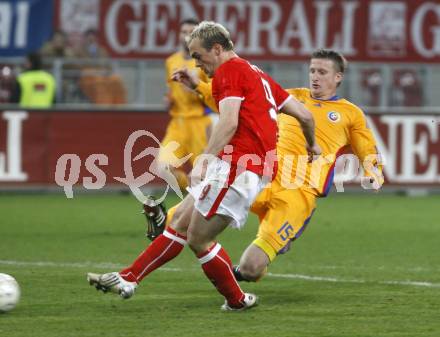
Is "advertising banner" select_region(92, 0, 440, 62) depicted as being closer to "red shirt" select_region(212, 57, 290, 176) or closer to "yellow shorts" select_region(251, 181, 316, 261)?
"yellow shorts" select_region(251, 181, 316, 261)

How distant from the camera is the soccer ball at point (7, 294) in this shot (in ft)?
24.3

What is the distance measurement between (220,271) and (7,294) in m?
1.33

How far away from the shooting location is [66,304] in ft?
25.9

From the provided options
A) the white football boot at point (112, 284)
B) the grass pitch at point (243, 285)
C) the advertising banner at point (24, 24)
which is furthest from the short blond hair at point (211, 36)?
the advertising banner at point (24, 24)

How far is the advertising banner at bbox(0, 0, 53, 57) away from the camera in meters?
18.0

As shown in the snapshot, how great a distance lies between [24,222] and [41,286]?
524 cm

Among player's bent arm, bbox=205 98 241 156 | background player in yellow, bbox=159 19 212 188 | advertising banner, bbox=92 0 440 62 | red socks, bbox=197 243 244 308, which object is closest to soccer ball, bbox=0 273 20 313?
red socks, bbox=197 243 244 308

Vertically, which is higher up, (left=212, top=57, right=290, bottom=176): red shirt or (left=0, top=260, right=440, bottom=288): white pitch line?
(left=212, top=57, right=290, bottom=176): red shirt

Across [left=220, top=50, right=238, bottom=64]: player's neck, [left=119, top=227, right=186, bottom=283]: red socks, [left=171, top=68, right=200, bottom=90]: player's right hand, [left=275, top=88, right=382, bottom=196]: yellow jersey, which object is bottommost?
[left=119, top=227, right=186, bottom=283]: red socks

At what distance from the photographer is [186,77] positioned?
7.98 metres

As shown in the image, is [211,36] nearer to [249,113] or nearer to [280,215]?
[249,113]

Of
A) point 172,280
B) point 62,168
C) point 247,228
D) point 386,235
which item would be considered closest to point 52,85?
point 62,168

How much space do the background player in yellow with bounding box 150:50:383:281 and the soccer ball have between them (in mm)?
1613

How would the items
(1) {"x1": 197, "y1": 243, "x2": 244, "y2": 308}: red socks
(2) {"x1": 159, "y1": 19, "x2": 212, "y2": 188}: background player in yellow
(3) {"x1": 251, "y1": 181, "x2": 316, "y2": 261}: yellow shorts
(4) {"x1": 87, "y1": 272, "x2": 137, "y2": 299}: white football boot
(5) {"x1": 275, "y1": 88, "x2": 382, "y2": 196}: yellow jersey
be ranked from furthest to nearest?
(2) {"x1": 159, "y1": 19, "x2": 212, "y2": 188}: background player in yellow, (5) {"x1": 275, "y1": 88, "x2": 382, "y2": 196}: yellow jersey, (3) {"x1": 251, "y1": 181, "x2": 316, "y2": 261}: yellow shorts, (1) {"x1": 197, "y1": 243, "x2": 244, "y2": 308}: red socks, (4) {"x1": 87, "y1": 272, "x2": 137, "y2": 299}: white football boot
